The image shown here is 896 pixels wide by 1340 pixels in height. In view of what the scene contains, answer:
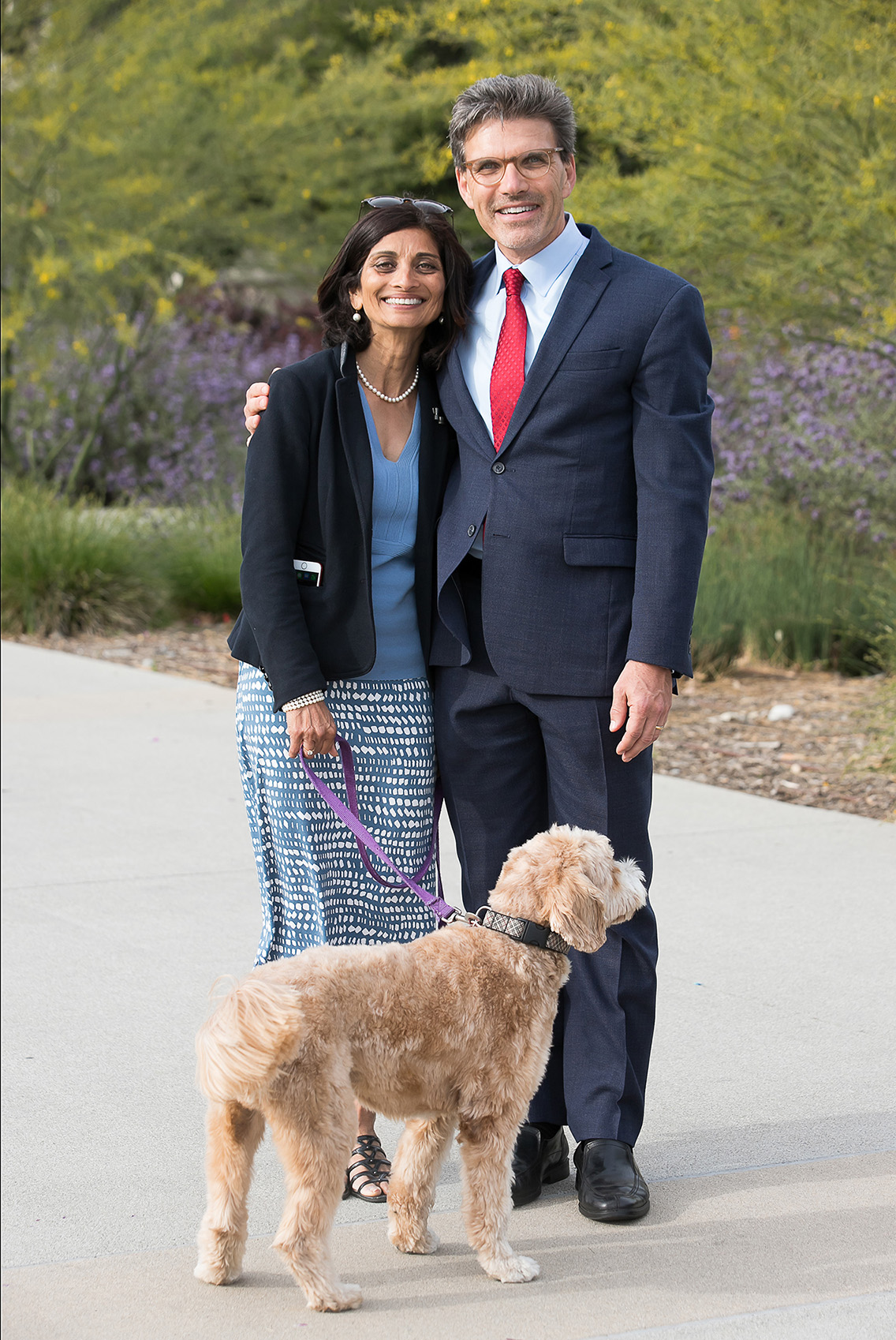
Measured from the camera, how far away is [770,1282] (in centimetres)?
279

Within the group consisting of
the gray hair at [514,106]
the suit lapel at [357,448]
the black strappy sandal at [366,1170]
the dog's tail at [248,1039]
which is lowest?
the black strappy sandal at [366,1170]

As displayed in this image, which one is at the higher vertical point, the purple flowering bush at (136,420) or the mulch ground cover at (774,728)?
the purple flowering bush at (136,420)

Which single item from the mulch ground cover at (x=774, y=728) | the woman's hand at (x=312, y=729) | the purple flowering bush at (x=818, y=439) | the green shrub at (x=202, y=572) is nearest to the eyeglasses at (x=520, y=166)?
the woman's hand at (x=312, y=729)

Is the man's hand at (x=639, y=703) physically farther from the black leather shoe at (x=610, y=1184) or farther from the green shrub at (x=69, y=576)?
the green shrub at (x=69, y=576)

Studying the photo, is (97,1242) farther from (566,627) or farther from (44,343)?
(44,343)

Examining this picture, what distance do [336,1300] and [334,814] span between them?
104 centimetres

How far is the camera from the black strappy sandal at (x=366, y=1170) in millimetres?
3213

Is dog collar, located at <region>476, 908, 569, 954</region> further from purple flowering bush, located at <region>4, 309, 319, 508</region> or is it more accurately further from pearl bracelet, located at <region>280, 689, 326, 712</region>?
purple flowering bush, located at <region>4, 309, 319, 508</region>

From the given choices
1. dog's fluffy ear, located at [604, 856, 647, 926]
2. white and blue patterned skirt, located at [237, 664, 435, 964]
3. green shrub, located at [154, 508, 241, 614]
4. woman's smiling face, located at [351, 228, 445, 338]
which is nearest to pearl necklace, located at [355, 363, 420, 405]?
woman's smiling face, located at [351, 228, 445, 338]

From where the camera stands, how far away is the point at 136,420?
16.4 meters

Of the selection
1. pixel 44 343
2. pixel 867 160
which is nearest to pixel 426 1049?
pixel 867 160

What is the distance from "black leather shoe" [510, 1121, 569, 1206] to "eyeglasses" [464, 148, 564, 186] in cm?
210

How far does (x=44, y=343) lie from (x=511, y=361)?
12.9 m

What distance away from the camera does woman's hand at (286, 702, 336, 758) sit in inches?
121
